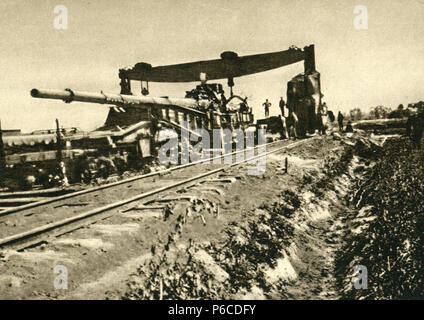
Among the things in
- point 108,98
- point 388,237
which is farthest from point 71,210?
point 388,237

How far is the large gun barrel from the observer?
7.81 meters

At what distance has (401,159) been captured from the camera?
36.0ft

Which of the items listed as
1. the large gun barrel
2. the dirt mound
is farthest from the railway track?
the dirt mound

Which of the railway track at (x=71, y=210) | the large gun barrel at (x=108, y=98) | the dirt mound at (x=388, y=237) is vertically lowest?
the dirt mound at (x=388, y=237)

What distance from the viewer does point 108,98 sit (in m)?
10.4

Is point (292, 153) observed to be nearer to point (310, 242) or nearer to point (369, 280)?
point (310, 242)

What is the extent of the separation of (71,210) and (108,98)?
5221 mm

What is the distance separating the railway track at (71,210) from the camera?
4.50m

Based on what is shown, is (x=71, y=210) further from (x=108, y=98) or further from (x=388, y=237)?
(x=388, y=237)

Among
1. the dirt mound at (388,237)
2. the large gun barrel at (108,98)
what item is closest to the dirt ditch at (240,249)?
the dirt mound at (388,237)

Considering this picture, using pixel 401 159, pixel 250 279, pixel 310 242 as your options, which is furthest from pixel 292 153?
pixel 250 279

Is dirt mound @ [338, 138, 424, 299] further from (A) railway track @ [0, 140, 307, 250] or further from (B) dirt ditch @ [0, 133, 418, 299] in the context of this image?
(A) railway track @ [0, 140, 307, 250]

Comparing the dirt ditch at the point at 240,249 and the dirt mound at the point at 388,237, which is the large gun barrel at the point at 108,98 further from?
the dirt mound at the point at 388,237

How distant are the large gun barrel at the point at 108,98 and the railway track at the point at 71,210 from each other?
258cm
